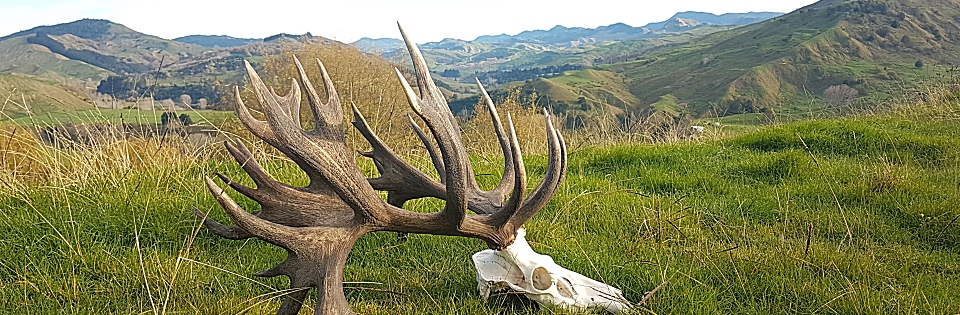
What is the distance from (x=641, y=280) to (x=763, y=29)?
730ft

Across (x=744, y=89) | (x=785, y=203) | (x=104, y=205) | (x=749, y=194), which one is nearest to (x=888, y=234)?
(x=785, y=203)

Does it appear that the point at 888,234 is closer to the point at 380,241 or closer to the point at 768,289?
the point at 768,289

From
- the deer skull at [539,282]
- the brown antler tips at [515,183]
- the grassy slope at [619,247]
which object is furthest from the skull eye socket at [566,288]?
the brown antler tips at [515,183]

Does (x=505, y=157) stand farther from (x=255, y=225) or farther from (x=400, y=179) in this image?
(x=255, y=225)

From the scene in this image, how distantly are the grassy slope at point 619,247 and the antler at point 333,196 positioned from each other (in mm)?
473

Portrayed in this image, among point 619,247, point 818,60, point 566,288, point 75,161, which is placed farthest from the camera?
point 818,60

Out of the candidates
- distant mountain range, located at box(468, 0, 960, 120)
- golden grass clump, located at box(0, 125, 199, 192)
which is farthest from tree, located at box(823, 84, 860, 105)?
golden grass clump, located at box(0, 125, 199, 192)

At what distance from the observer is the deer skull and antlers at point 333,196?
2.67 meters

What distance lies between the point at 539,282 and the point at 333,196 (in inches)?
50.8

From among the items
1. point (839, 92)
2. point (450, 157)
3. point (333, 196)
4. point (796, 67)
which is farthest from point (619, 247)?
point (796, 67)

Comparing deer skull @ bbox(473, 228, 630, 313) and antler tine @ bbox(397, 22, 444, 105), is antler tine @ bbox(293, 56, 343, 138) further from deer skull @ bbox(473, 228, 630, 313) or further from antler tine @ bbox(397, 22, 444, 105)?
deer skull @ bbox(473, 228, 630, 313)

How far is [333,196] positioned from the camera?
10.0 ft

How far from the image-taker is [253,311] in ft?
9.97

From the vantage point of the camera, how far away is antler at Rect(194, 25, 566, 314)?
8.75 feet
